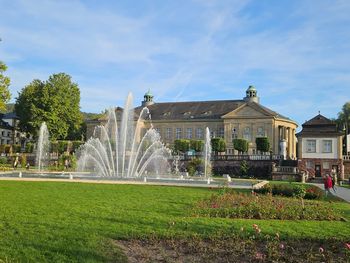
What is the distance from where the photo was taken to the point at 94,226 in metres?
9.27

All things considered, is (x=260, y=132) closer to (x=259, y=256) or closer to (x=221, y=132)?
(x=221, y=132)

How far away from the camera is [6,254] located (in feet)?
22.2

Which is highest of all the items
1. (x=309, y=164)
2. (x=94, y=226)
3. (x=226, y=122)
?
(x=226, y=122)

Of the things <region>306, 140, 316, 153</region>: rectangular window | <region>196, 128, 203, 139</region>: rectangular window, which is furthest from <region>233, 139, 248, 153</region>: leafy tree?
<region>196, 128, 203, 139</region>: rectangular window

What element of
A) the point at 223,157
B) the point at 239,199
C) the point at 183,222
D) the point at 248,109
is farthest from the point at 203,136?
the point at 183,222

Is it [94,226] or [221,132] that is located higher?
[221,132]

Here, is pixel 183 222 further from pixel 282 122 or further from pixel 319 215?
pixel 282 122

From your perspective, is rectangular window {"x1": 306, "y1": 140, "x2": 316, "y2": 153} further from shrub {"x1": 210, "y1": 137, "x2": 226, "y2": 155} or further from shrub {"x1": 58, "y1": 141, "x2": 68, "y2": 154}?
shrub {"x1": 58, "y1": 141, "x2": 68, "y2": 154}

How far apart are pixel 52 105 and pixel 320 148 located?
39.4 meters

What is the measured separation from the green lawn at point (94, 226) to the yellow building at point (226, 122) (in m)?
53.5

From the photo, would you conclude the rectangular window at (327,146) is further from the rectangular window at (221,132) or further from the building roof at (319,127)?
the rectangular window at (221,132)

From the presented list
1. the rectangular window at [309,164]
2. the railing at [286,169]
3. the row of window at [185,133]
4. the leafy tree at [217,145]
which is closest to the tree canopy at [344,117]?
the row of window at [185,133]

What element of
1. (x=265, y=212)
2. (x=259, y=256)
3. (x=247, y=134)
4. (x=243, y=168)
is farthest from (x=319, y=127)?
(x=259, y=256)

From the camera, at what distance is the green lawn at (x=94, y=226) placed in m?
7.13
